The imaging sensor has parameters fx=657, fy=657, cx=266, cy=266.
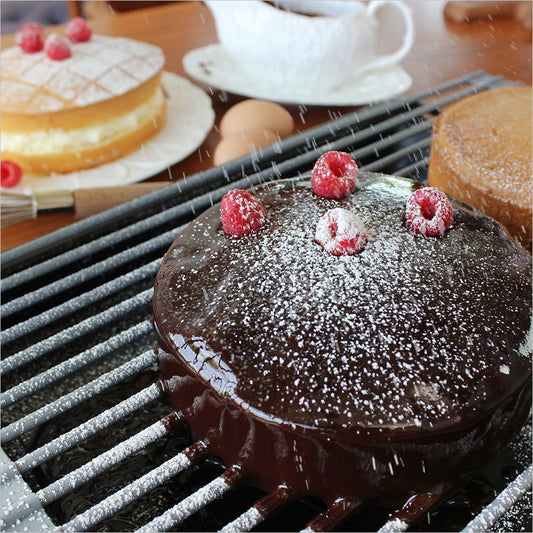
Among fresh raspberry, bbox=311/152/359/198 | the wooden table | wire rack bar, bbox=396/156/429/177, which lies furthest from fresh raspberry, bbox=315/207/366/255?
the wooden table

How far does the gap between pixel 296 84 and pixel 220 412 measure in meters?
1.29

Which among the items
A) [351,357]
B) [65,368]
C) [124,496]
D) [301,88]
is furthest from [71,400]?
[301,88]

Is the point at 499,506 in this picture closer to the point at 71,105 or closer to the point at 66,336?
the point at 66,336

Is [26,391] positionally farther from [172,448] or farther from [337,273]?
[337,273]

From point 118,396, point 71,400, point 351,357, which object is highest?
point 351,357

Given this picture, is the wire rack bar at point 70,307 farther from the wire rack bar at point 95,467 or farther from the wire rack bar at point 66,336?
the wire rack bar at point 95,467

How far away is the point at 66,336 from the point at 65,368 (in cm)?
8

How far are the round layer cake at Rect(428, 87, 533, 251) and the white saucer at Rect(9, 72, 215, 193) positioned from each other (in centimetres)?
65

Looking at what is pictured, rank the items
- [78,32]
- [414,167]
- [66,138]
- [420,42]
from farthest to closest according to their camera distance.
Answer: [420,42]
[78,32]
[66,138]
[414,167]

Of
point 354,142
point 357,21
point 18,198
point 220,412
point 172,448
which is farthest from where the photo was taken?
point 357,21

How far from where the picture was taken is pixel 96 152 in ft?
5.35

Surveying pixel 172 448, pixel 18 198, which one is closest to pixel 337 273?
pixel 172 448

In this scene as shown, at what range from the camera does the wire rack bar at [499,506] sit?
762 millimetres

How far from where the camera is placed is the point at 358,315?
88cm
